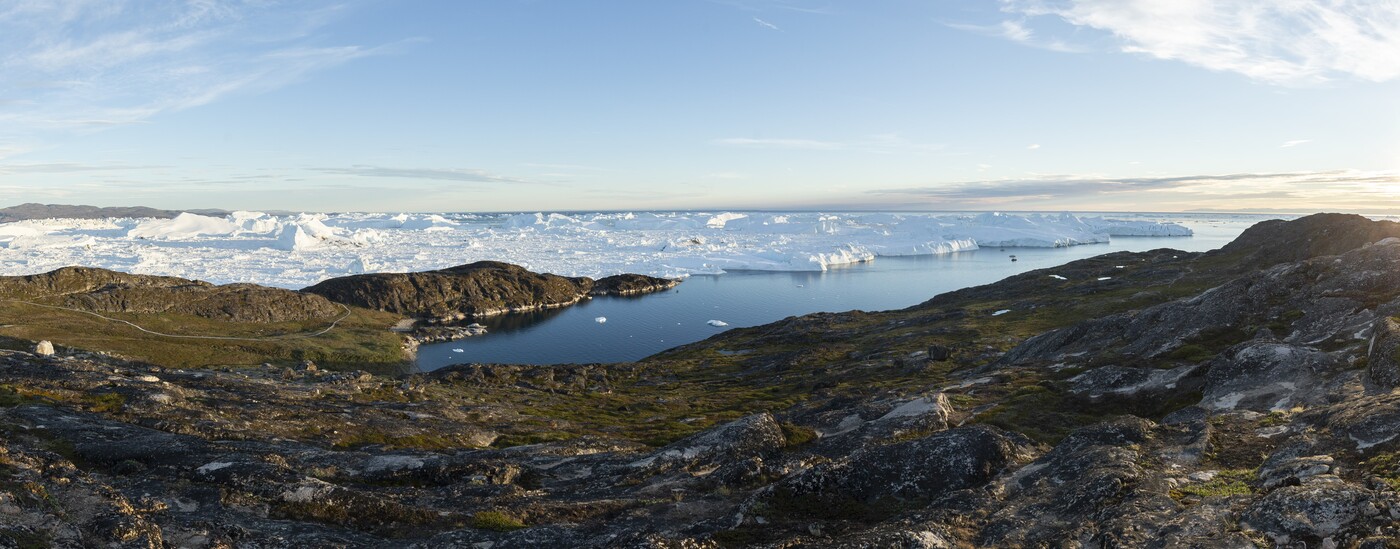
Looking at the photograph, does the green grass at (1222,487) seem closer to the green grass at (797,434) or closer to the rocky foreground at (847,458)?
the rocky foreground at (847,458)

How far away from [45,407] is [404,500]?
71.0 feet

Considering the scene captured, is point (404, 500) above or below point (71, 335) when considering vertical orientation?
above

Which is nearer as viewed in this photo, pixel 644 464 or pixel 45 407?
pixel 644 464

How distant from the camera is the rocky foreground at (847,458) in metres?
14.2

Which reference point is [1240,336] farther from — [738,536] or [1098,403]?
[738,536]

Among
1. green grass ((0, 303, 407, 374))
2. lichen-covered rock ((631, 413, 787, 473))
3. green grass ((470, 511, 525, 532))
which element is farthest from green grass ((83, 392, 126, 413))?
green grass ((0, 303, 407, 374))

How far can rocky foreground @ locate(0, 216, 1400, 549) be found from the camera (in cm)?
1417

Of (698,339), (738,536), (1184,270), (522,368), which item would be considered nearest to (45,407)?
(738,536)

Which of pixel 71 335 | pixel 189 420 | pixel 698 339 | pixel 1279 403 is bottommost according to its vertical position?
pixel 698 339

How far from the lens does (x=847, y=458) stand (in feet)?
64.0

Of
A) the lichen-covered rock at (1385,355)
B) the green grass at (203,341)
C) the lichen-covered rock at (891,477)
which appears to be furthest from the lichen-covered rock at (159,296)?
the lichen-covered rock at (1385,355)

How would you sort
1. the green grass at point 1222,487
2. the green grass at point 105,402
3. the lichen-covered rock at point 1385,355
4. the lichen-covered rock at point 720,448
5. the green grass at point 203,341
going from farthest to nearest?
the green grass at point 203,341, the green grass at point 105,402, the lichen-covered rock at point 720,448, the lichen-covered rock at point 1385,355, the green grass at point 1222,487

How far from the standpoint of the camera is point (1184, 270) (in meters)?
→ 99.1

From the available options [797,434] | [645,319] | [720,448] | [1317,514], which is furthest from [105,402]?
[645,319]
